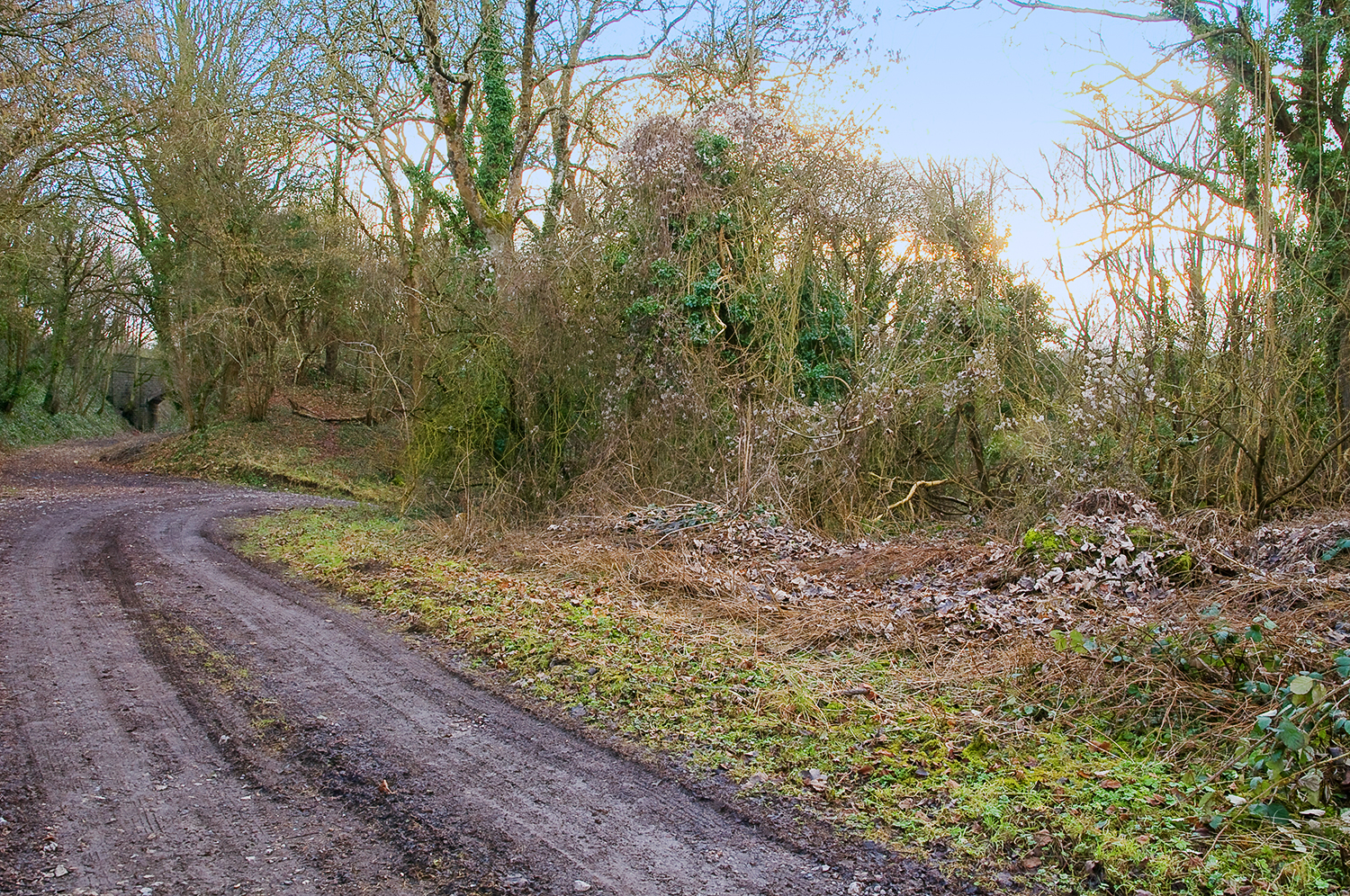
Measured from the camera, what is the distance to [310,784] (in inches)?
166

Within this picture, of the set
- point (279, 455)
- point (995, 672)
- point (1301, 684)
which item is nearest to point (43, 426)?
point (279, 455)

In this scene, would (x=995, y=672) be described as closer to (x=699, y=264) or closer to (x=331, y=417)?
(x=699, y=264)

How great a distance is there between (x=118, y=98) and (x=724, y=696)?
18.5 metres

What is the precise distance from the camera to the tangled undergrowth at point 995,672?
12.2 ft

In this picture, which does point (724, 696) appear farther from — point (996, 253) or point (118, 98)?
point (118, 98)

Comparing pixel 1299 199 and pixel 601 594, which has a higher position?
pixel 1299 199

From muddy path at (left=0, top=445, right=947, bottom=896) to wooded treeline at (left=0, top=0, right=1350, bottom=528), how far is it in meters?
5.57

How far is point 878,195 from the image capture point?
13.6 meters

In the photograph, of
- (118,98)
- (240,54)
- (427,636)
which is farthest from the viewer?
(240,54)

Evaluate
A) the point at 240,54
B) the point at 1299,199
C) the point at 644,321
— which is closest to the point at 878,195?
the point at 644,321

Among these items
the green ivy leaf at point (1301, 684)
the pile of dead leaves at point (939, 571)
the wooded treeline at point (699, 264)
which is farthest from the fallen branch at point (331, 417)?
the green ivy leaf at point (1301, 684)

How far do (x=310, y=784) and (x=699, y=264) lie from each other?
9477mm

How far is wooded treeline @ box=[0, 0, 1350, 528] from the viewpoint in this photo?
8.48 metres

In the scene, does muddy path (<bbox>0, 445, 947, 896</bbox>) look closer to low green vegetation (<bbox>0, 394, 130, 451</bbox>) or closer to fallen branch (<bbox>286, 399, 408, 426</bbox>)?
fallen branch (<bbox>286, 399, 408, 426</bbox>)
